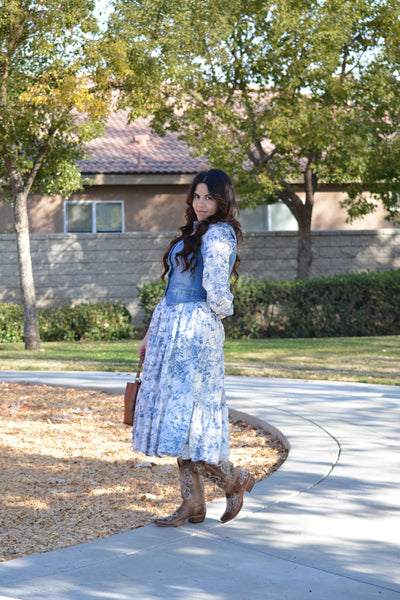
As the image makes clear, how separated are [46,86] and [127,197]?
8.75 meters

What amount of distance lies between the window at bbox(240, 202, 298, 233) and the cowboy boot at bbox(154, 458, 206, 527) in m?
18.3

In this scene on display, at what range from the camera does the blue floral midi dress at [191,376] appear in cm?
398

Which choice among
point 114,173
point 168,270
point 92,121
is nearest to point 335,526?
point 168,270

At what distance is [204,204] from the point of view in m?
4.18

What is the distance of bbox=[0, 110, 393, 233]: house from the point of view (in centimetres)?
2038

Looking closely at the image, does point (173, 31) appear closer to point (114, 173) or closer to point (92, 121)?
point (92, 121)

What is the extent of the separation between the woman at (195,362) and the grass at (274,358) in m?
5.78

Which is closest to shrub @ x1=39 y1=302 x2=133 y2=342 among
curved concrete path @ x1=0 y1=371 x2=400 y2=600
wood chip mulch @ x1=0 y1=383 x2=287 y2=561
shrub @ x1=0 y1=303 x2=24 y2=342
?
shrub @ x1=0 y1=303 x2=24 y2=342

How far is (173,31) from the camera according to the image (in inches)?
542

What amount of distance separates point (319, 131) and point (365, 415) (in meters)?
9.78

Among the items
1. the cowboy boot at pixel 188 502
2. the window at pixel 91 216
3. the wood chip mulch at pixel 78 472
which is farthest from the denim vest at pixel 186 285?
the window at pixel 91 216

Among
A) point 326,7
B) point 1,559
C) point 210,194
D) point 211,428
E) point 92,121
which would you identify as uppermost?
point 326,7

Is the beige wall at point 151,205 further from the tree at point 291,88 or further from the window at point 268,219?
the tree at point 291,88

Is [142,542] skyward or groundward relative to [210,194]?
groundward
